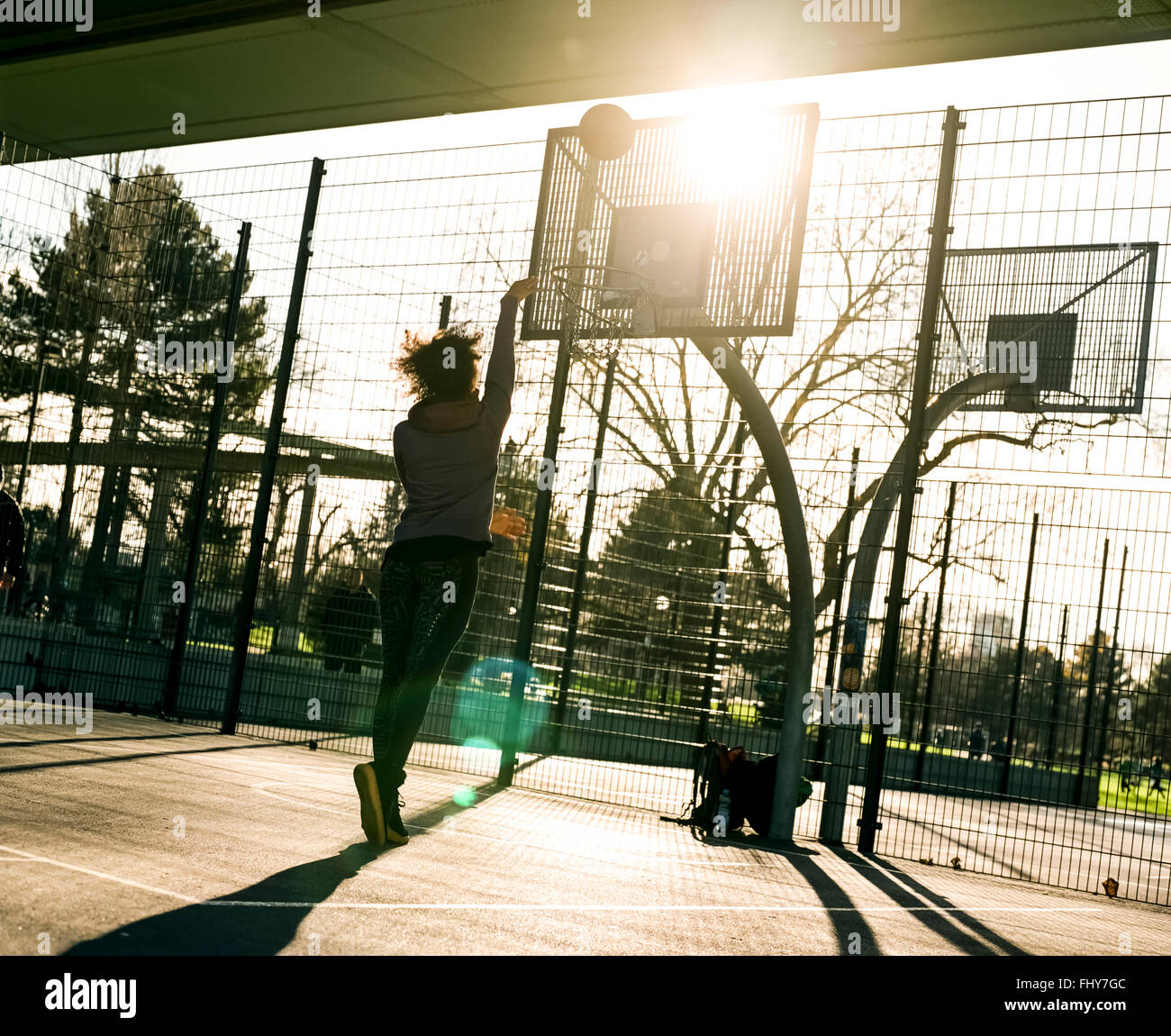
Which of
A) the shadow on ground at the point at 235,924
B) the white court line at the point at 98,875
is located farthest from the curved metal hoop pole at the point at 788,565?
the white court line at the point at 98,875

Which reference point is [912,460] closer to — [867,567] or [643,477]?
[867,567]

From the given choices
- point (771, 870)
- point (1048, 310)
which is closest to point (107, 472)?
point (771, 870)

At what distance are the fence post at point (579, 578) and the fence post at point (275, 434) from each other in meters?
2.48

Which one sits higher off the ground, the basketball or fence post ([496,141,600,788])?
the basketball

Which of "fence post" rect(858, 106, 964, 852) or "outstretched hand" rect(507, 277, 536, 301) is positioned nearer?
"outstretched hand" rect(507, 277, 536, 301)

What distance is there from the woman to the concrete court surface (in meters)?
0.47

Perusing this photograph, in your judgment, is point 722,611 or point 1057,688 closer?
point 1057,688

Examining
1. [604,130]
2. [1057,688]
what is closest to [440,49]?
[604,130]

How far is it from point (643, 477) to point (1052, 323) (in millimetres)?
3220

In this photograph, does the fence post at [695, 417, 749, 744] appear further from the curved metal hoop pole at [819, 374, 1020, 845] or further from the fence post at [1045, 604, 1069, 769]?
the fence post at [1045, 604, 1069, 769]

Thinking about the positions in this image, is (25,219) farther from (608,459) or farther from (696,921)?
(696,921)

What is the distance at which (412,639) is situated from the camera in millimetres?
4637

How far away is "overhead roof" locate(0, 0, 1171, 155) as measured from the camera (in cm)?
670

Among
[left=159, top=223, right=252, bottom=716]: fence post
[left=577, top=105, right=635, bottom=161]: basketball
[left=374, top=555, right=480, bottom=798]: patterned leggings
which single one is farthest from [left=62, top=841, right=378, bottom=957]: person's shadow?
[left=159, top=223, right=252, bottom=716]: fence post
